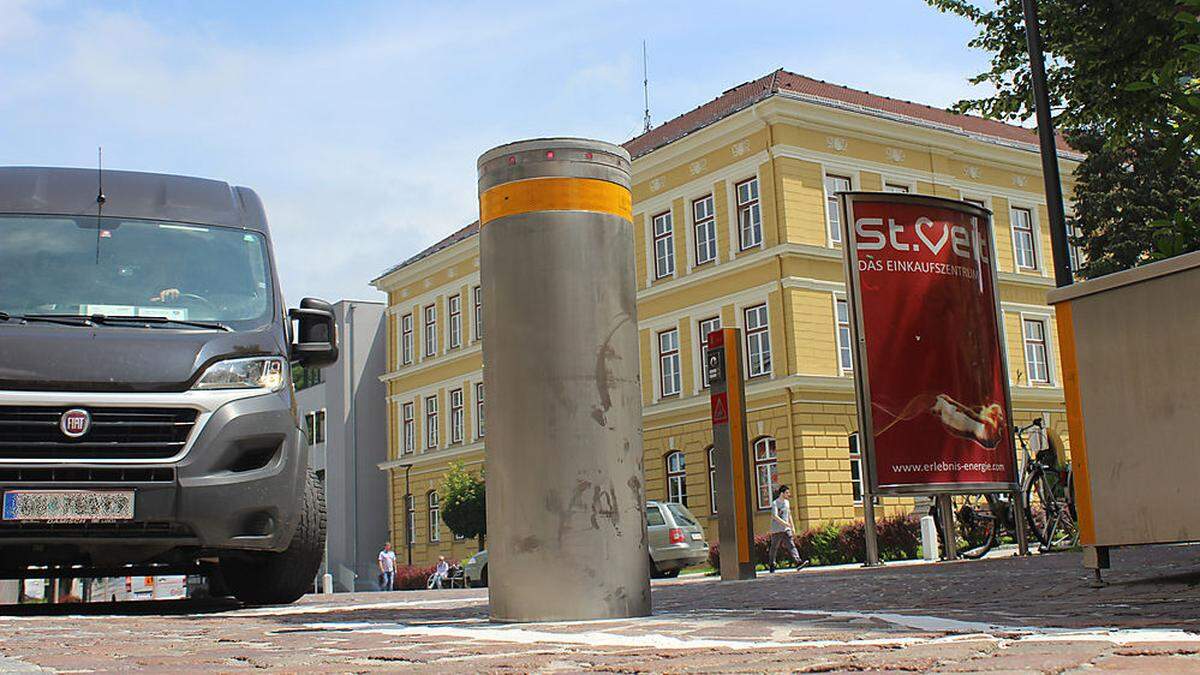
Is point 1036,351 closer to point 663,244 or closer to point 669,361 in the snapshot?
point 669,361

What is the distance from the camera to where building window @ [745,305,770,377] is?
37.4 meters

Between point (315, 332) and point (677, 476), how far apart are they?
31.9 meters

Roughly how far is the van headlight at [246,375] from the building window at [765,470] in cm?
2898

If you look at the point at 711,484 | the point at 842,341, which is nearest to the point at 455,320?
the point at 711,484

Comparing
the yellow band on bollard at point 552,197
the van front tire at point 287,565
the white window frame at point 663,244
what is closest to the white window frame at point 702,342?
the white window frame at point 663,244


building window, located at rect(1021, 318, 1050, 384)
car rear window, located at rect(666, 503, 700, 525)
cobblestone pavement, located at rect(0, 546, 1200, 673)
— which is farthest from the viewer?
building window, located at rect(1021, 318, 1050, 384)

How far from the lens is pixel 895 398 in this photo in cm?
1537

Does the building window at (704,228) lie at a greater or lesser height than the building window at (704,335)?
greater

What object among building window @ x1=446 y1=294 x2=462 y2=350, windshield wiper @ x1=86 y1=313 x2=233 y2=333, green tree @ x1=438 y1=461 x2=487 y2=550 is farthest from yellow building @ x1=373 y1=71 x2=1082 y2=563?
windshield wiper @ x1=86 y1=313 x2=233 y2=333

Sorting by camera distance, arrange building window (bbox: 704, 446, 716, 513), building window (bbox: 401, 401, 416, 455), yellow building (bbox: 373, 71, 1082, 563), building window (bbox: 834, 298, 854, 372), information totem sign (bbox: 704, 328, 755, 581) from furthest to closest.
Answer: building window (bbox: 401, 401, 416, 455) < building window (bbox: 704, 446, 716, 513) < building window (bbox: 834, 298, 854, 372) < yellow building (bbox: 373, 71, 1082, 563) < information totem sign (bbox: 704, 328, 755, 581)

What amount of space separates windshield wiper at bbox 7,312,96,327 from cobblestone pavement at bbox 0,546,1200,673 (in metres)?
1.73

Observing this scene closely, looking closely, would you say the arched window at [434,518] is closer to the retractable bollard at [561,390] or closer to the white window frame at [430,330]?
the white window frame at [430,330]

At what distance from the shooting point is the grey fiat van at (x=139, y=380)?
787cm

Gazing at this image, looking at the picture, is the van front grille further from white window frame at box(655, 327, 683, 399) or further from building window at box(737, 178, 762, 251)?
white window frame at box(655, 327, 683, 399)
